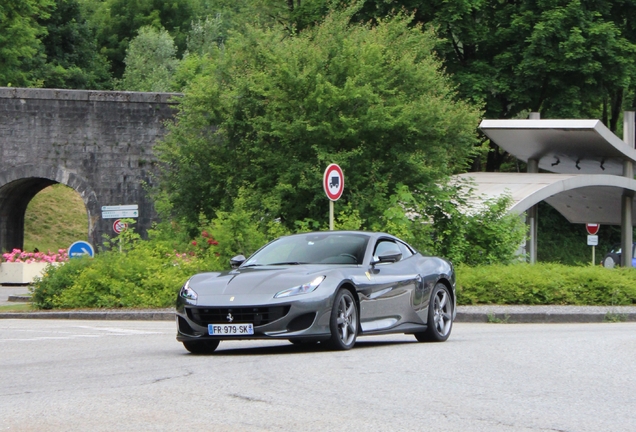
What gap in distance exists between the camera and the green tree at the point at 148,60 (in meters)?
68.2

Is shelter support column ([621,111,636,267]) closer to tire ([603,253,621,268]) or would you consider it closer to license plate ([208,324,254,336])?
tire ([603,253,621,268])

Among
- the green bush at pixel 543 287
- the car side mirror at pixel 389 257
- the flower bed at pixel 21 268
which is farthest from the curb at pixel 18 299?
the car side mirror at pixel 389 257

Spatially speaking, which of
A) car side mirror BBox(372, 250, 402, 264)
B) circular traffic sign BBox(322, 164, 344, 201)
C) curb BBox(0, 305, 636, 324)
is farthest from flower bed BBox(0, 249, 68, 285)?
car side mirror BBox(372, 250, 402, 264)

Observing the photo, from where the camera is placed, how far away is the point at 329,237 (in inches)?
515

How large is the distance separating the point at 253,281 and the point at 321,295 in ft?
2.33

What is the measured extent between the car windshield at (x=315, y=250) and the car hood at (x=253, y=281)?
47 cm

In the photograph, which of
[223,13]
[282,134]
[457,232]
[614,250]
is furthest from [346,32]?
[223,13]

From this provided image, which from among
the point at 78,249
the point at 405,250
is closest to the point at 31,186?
the point at 78,249

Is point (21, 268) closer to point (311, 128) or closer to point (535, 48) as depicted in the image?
point (311, 128)

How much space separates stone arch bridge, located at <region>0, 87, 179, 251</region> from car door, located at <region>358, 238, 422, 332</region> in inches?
1068

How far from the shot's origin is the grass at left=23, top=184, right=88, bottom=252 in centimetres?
5525

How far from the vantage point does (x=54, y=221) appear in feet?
191

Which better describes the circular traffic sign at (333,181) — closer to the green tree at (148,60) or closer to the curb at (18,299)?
the curb at (18,299)

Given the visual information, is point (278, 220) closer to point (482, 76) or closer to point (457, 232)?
point (457, 232)
